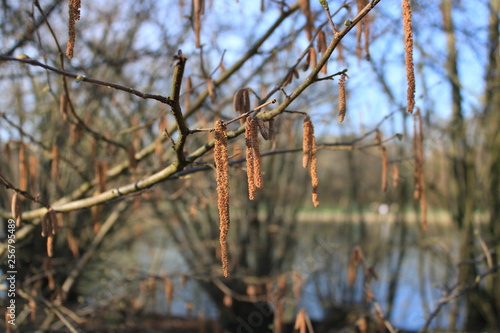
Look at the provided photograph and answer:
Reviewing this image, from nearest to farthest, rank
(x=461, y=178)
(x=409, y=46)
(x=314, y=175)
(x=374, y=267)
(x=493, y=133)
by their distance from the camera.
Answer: (x=409, y=46)
(x=314, y=175)
(x=493, y=133)
(x=461, y=178)
(x=374, y=267)

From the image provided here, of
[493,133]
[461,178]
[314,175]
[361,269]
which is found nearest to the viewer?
[314,175]

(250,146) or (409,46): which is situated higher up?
(409,46)

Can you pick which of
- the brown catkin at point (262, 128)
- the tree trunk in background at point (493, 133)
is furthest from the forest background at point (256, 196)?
the brown catkin at point (262, 128)

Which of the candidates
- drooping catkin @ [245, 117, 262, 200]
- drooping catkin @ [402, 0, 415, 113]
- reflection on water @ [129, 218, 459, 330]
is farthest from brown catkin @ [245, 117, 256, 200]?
reflection on water @ [129, 218, 459, 330]

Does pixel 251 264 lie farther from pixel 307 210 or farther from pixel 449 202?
pixel 449 202

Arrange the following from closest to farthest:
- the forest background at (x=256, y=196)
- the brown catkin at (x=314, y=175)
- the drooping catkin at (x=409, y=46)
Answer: the drooping catkin at (x=409, y=46) → the brown catkin at (x=314, y=175) → the forest background at (x=256, y=196)

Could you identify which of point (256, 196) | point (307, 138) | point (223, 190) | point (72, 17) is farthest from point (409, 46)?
point (256, 196)

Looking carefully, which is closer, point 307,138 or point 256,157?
point 256,157

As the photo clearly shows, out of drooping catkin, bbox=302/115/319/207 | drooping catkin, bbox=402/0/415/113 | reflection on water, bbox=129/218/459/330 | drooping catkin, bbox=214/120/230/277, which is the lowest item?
reflection on water, bbox=129/218/459/330

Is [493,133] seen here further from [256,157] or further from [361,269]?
[256,157]

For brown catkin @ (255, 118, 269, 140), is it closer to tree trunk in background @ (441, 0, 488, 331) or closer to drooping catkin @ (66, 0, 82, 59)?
drooping catkin @ (66, 0, 82, 59)

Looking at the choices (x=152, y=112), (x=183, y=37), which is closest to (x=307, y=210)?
(x=152, y=112)

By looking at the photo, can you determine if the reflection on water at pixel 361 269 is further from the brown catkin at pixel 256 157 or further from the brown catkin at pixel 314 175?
the brown catkin at pixel 256 157

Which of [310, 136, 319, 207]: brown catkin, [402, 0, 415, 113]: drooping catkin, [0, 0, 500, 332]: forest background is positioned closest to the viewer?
[402, 0, 415, 113]: drooping catkin
